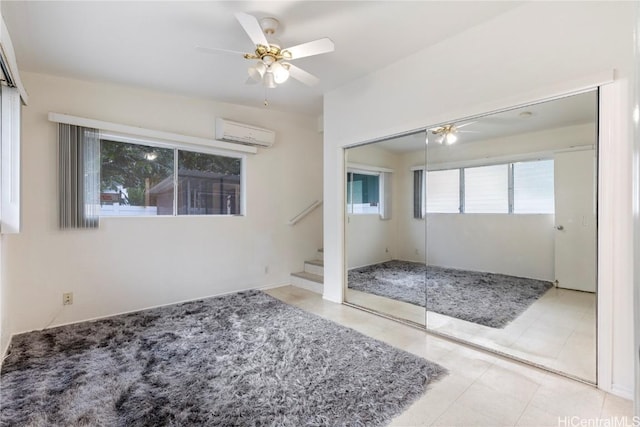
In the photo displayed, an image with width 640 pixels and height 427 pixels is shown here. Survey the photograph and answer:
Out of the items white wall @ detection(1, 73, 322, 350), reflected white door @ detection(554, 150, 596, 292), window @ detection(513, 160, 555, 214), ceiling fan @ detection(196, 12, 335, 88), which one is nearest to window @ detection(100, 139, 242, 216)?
white wall @ detection(1, 73, 322, 350)

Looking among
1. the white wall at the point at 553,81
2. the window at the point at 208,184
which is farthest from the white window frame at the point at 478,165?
the window at the point at 208,184

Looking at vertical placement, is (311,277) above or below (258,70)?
below

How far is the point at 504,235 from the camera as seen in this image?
125 inches

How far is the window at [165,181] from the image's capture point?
3271mm

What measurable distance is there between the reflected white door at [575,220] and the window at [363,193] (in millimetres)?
2135

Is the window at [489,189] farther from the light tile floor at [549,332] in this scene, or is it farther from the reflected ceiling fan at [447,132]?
the light tile floor at [549,332]

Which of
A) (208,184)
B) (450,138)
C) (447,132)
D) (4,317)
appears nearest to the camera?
(4,317)

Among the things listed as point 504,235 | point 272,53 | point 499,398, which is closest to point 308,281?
point 504,235

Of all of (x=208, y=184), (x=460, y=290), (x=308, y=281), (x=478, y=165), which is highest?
(x=478, y=165)

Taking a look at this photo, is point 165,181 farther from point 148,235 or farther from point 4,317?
point 4,317

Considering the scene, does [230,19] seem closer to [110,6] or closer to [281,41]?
[281,41]

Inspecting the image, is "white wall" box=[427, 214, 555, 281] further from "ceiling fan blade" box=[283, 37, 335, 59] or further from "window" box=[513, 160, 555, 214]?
"ceiling fan blade" box=[283, 37, 335, 59]

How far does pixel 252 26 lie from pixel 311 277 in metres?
3.36

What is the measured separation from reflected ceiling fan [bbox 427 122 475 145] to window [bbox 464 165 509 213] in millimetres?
575
